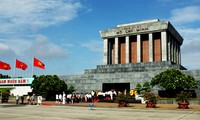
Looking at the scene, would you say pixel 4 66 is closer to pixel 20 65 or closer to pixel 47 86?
pixel 20 65

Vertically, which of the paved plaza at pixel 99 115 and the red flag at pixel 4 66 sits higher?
the red flag at pixel 4 66

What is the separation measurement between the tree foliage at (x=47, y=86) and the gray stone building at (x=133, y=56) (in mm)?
10495

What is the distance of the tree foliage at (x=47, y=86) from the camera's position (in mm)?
49344

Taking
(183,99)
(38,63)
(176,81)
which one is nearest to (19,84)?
(38,63)

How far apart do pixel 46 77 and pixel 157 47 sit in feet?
98.2

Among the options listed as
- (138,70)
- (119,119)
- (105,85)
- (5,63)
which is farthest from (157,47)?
(119,119)

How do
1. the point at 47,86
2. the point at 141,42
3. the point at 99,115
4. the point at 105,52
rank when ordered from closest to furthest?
the point at 99,115 → the point at 47,86 → the point at 141,42 → the point at 105,52

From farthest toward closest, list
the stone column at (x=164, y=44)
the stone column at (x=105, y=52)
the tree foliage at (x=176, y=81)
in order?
the stone column at (x=105, y=52) → the stone column at (x=164, y=44) → the tree foliage at (x=176, y=81)

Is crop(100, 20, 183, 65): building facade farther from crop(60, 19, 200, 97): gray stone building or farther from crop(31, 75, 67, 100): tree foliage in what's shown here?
crop(31, 75, 67, 100): tree foliage

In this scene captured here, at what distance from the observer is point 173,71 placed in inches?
1802

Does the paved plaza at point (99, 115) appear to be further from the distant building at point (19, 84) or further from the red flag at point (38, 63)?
the distant building at point (19, 84)

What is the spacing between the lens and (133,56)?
70312 mm

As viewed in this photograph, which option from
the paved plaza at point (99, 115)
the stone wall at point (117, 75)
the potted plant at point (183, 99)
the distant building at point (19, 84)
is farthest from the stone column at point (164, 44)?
the distant building at point (19, 84)

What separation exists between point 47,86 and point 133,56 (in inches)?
1123
